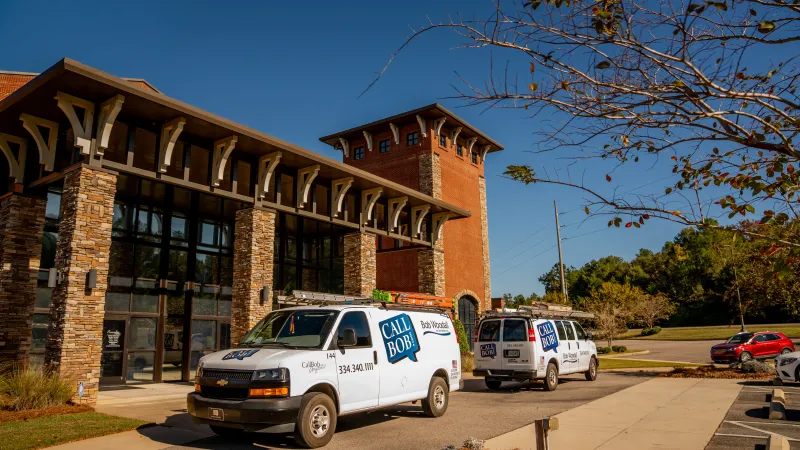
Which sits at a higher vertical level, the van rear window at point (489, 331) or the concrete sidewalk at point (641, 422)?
the van rear window at point (489, 331)

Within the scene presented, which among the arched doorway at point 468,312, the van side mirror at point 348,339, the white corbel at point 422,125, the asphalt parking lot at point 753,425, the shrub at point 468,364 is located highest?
the white corbel at point 422,125

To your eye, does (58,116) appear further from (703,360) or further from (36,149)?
(703,360)

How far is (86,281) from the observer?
12.8 metres

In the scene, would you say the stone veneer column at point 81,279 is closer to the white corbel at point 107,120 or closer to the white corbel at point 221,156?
the white corbel at point 107,120

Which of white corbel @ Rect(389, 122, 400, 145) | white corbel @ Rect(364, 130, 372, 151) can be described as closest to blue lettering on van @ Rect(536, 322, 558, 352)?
white corbel @ Rect(389, 122, 400, 145)

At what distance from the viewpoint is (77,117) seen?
44.3 feet

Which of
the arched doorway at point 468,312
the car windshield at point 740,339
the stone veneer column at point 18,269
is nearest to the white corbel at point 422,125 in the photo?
the arched doorway at point 468,312

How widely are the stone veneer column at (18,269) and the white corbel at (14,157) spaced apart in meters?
0.62

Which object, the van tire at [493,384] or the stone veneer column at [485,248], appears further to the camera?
the stone veneer column at [485,248]

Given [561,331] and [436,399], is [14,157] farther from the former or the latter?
[561,331]

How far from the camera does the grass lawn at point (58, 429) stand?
27.6ft

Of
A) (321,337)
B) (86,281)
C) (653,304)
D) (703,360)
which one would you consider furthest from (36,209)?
(653,304)

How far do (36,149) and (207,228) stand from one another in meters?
5.74

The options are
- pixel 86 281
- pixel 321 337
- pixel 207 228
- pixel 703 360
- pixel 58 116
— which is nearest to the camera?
pixel 321 337
